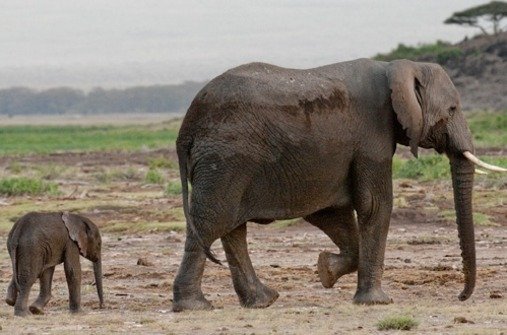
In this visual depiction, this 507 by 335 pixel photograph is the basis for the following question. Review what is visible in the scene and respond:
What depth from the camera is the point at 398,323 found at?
35.4 ft

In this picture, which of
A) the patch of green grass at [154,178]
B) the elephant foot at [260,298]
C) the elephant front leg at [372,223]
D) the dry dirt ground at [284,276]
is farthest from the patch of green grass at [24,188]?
the elephant front leg at [372,223]

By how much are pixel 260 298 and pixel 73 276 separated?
1586mm

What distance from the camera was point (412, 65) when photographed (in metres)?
13.0

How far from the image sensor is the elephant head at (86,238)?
1286cm

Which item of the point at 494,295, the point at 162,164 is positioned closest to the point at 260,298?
the point at 494,295

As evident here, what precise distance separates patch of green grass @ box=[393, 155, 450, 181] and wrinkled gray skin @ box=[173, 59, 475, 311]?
1388cm

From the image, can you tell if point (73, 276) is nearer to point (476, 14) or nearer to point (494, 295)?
point (494, 295)

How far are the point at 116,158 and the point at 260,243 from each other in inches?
1106

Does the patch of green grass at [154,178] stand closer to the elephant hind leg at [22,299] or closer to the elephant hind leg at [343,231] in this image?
the elephant hind leg at [343,231]

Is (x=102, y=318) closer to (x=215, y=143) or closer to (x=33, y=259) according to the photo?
(x=33, y=259)

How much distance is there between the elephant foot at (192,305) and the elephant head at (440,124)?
7.00ft

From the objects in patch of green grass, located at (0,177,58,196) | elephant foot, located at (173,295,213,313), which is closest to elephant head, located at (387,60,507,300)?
elephant foot, located at (173,295,213,313)

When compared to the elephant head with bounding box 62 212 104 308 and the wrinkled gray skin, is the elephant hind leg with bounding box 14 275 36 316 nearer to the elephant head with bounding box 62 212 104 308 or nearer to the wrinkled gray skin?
the elephant head with bounding box 62 212 104 308

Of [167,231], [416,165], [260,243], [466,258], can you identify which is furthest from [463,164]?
[416,165]
